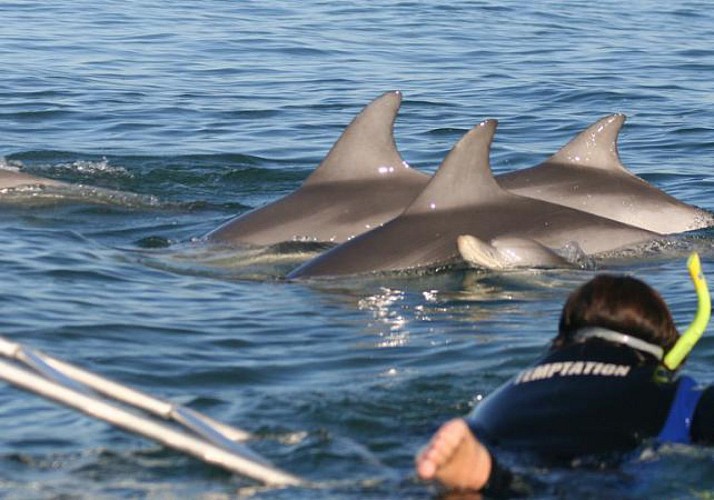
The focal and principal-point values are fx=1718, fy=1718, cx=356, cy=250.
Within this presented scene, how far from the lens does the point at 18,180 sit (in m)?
13.5

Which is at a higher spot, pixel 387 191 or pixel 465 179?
pixel 465 179

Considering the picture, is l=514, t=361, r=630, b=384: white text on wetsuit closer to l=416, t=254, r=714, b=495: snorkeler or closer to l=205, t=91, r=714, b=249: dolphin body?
l=416, t=254, r=714, b=495: snorkeler

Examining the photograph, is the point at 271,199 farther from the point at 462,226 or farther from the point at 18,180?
the point at 462,226

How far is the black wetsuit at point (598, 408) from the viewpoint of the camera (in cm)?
640

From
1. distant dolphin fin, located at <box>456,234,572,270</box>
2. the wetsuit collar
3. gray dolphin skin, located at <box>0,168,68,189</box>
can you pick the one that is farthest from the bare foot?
gray dolphin skin, located at <box>0,168,68,189</box>

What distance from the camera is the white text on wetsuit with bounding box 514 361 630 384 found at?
6.50 metres

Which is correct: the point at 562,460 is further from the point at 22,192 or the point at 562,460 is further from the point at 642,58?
the point at 642,58

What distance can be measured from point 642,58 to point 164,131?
27.1ft

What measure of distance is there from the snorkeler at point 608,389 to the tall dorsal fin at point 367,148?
5.65 meters

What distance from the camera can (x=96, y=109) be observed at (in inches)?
726

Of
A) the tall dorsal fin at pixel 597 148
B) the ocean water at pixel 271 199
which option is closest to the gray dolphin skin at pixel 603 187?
the tall dorsal fin at pixel 597 148

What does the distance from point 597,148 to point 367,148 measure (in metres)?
1.83

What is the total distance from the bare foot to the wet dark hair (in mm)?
979

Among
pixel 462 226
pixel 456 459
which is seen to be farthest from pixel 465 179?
pixel 456 459
